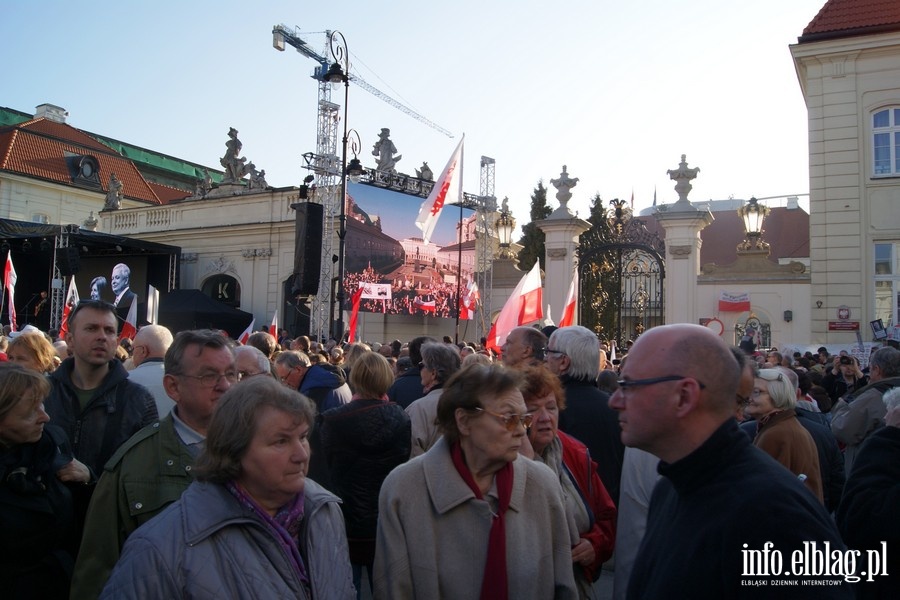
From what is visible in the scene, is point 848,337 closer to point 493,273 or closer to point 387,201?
point 493,273

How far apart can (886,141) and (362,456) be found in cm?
1805

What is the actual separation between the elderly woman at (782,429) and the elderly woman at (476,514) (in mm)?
2189

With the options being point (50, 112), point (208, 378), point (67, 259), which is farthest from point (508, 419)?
point (50, 112)

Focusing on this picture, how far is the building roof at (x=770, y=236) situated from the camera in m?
41.3

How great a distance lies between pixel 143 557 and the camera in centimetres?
225

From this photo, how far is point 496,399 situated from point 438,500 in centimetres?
48

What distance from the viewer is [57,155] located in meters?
41.8

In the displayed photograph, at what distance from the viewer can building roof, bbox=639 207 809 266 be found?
41281 mm

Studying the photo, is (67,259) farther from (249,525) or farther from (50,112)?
(50,112)

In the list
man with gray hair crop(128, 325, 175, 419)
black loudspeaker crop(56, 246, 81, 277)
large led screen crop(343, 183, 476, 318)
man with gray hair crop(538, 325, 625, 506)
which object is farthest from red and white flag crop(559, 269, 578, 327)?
black loudspeaker crop(56, 246, 81, 277)

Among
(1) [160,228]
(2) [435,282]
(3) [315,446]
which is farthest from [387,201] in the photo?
(3) [315,446]

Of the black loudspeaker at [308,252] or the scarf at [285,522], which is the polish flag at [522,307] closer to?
the black loudspeaker at [308,252]

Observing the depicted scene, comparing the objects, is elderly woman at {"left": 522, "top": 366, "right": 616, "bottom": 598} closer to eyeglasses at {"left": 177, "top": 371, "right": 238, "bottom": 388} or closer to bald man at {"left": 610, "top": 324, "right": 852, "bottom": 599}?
bald man at {"left": 610, "top": 324, "right": 852, "bottom": 599}

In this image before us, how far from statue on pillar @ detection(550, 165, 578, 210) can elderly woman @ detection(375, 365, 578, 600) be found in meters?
16.6
